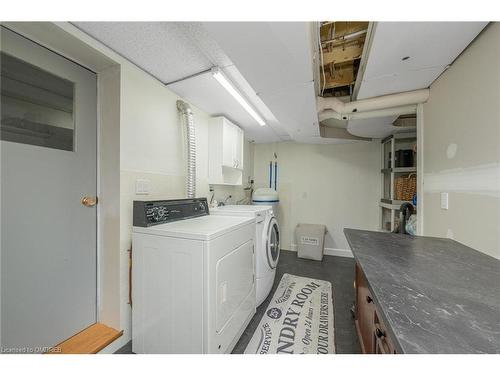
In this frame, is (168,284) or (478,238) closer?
(478,238)

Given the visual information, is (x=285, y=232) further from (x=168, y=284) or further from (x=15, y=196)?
(x=15, y=196)

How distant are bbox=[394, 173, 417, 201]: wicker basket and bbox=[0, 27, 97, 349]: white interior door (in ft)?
11.5

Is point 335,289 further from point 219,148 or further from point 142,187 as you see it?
point 142,187

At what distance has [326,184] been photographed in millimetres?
3855

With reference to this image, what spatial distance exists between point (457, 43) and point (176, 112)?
2.30m

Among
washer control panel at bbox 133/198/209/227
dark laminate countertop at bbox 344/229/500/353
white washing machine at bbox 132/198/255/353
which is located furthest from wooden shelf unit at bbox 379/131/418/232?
washer control panel at bbox 133/198/209/227

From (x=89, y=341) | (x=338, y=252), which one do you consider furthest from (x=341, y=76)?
(x=89, y=341)

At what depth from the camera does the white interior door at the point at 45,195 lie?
1146 mm

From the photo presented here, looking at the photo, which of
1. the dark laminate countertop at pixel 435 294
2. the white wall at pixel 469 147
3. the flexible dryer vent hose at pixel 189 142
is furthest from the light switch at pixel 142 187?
the white wall at pixel 469 147

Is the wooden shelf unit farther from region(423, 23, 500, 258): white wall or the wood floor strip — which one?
the wood floor strip

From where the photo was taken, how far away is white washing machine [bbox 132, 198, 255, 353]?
4.07ft

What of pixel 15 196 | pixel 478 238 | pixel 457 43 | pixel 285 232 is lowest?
pixel 285 232

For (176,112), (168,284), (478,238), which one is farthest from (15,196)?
(478,238)

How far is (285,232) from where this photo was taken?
161 inches
